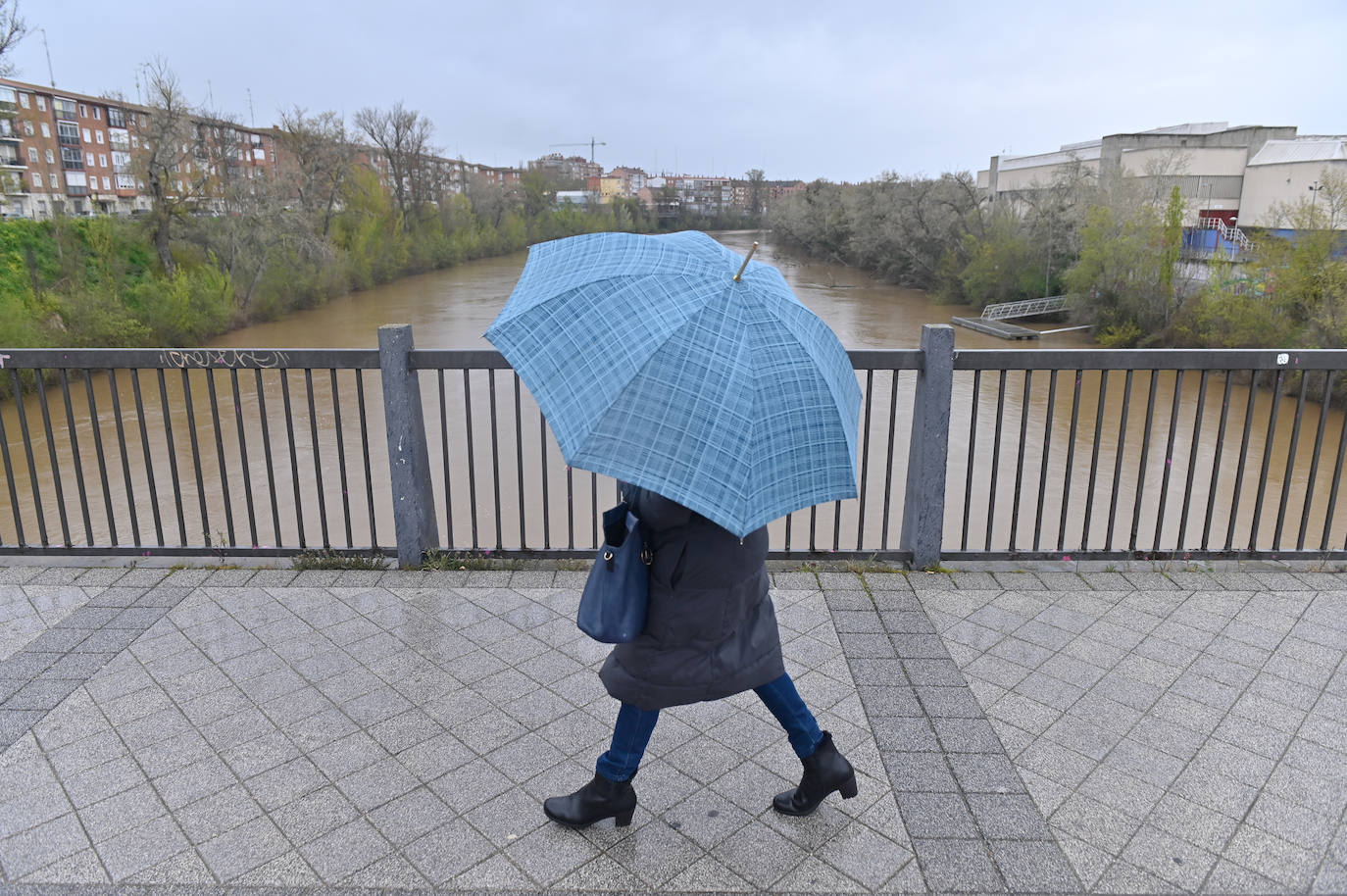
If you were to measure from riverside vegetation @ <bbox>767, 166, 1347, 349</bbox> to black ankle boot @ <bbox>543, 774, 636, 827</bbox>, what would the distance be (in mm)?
30203

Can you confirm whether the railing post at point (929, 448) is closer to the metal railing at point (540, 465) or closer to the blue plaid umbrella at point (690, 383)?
the metal railing at point (540, 465)

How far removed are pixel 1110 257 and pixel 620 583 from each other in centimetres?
3923

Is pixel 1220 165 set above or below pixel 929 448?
above

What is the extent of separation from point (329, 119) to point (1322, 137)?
157 ft

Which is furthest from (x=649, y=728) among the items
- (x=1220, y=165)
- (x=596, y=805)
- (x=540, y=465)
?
(x=1220, y=165)

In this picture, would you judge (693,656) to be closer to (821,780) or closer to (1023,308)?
(821,780)

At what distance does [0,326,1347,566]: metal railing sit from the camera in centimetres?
432

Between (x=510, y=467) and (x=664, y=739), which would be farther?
(x=510, y=467)

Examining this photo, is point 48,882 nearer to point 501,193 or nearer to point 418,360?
point 418,360

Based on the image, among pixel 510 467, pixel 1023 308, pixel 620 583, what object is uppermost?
pixel 620 583

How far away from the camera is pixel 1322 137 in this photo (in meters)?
42.7

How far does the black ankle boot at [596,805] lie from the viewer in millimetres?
2557

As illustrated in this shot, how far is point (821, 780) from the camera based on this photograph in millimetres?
2604

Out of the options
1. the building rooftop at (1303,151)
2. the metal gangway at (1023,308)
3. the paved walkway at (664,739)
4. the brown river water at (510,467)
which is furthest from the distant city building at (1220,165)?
the paved walkway at (664,739)
